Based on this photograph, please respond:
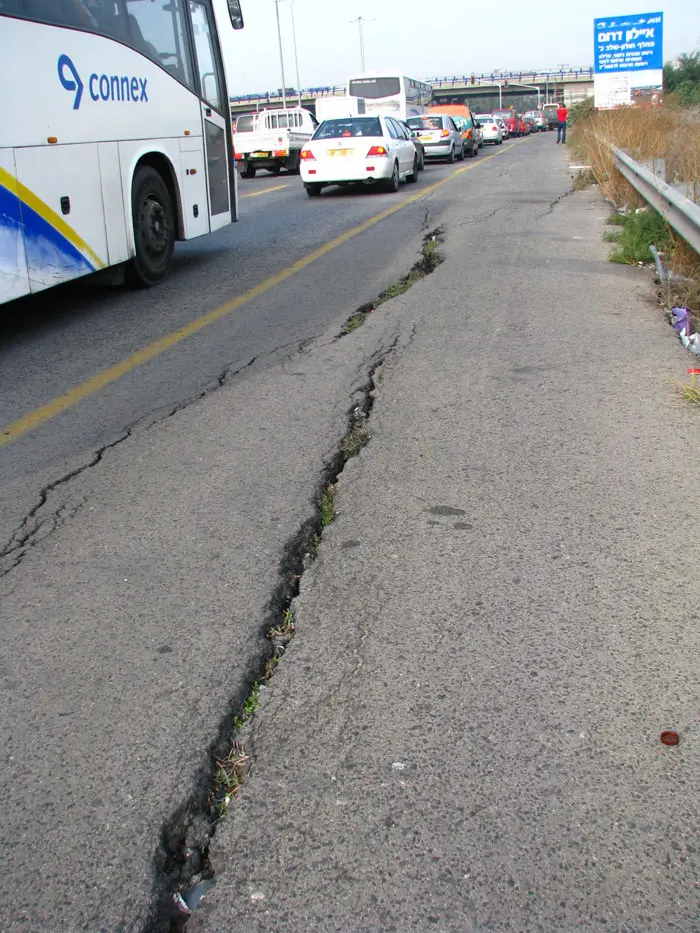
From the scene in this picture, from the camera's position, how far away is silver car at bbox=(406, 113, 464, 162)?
93.6ft

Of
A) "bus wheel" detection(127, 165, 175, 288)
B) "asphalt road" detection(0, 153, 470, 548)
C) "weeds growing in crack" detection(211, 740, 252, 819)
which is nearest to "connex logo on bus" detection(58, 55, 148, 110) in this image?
"bus wheel" detection(127, 165, 175, 288)

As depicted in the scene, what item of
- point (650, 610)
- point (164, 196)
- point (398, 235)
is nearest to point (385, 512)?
point (650, 610)

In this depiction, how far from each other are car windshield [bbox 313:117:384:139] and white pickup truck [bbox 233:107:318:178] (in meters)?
7.27

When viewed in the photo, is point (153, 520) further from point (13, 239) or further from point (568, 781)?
point (13, 239)

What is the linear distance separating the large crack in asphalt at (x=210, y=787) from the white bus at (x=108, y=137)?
4363 millimetres

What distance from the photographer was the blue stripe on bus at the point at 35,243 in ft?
22.7

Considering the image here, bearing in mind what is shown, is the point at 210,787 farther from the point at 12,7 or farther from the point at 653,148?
the point at 653,148

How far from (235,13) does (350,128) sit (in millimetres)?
9028

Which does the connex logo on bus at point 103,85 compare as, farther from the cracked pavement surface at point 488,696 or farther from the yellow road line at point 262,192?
the yellow road line at point 262,192

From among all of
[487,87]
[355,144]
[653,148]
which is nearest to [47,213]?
[653,148]

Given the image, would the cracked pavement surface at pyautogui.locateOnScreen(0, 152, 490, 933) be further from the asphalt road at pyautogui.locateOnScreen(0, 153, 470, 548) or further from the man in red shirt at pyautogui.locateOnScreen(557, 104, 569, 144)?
the man in red shirt at pyautogui.locateOnScreen(557, 104, 569, 144)

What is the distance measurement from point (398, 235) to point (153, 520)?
942 centimetres

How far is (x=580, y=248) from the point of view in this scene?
11.1m

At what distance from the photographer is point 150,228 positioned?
31.3ft
